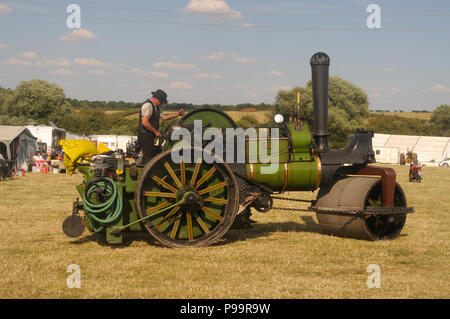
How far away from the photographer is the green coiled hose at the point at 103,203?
25.0 ft

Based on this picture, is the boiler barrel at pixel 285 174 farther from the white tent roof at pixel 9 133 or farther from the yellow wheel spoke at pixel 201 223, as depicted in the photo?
the white tent roof at pixel 9 133

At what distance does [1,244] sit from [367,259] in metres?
5.68

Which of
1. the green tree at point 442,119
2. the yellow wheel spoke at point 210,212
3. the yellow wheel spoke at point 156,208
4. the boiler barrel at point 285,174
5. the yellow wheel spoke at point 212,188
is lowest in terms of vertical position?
the yellow wheel spoke at point 210,212

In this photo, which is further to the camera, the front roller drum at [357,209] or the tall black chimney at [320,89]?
the tall black chimney at [320,89]

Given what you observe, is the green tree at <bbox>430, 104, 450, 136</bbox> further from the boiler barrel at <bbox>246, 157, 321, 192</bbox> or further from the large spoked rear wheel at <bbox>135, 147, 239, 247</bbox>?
the large spoked rear wheel at <bbox>135, 147, 239, 247</bbox>

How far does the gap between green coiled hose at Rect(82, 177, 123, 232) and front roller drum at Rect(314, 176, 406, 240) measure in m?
3.42

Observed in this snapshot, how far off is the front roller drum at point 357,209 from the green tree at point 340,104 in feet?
A: 178

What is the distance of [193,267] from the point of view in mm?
6664

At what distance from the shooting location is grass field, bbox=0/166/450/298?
565 centimetres

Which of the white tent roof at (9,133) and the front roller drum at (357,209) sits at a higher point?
the white tent roof at (9,133)

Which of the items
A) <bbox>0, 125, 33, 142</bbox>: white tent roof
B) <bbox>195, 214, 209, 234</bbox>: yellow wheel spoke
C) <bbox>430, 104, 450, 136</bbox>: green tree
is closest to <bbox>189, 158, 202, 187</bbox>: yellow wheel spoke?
<bbox>195, 214, 209, 234</bbox>: yellow wheel spoke

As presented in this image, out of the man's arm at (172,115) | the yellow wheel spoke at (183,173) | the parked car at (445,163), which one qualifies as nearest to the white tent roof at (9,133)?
the man's arm at (172,115)

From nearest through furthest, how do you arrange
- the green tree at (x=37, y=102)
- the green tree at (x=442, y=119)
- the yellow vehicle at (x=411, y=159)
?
the yellow vehicle at (x=411, y=159)
the green tree at (x=37, y=102)
the green tree at (x=442, y=119)
